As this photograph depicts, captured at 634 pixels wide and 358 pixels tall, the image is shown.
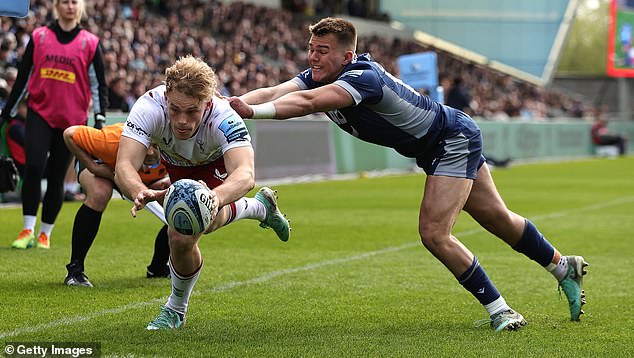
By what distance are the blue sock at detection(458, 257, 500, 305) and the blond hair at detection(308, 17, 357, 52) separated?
1422 millimetres

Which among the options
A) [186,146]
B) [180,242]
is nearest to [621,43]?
[186,146]

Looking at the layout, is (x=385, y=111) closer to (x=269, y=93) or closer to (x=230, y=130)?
(x=269, y=93)

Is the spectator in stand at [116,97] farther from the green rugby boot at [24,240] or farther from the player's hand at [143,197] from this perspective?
the player's hand at [143,197]

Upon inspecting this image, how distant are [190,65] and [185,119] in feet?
0.88

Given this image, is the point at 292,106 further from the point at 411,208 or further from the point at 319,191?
the point at 319,191

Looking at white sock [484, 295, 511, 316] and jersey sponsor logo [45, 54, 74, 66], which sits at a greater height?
jersey sponsor logo [45, 54, 74, 66]

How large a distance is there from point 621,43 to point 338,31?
4168 cm

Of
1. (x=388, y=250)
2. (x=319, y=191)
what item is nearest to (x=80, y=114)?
(x=388, y=250)

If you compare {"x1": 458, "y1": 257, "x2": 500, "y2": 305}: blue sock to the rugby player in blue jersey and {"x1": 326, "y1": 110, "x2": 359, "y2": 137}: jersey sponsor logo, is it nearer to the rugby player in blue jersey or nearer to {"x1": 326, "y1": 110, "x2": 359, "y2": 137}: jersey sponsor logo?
the rugby player in blue jersey

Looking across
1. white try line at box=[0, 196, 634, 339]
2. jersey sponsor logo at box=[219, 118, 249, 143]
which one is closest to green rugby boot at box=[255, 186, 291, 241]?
white try line at box=[0, 196, 634, 339]

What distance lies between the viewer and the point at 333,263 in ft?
30.3

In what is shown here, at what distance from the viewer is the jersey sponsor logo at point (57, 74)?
9227 mm

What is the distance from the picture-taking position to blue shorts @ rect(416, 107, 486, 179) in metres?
6.16

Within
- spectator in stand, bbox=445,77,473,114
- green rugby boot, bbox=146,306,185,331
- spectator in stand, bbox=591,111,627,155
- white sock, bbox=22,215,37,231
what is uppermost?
green rugby boot, bbox=146,306,185,331
